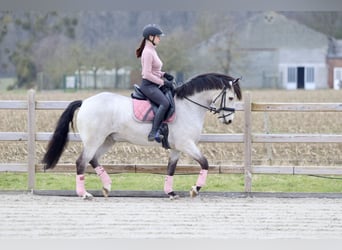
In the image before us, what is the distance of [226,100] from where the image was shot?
9539 millimetres

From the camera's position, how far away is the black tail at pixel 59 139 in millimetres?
9594

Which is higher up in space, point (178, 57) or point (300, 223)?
point (178, 57)

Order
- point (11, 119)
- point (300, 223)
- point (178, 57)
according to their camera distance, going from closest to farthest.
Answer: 1. point (300, 223)
2. point (11, 119)
3. point (178, 57)

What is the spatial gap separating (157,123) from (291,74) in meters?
55.6


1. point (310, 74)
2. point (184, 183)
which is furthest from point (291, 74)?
point (184, 183)

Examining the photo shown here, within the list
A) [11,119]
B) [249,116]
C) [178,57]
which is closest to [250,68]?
[178,57]

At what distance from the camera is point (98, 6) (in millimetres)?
4297

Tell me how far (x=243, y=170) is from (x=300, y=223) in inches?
92.3

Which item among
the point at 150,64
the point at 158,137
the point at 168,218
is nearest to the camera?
the point at 168,218

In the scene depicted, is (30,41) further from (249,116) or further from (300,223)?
(300,223)

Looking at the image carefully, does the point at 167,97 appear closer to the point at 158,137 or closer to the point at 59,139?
the point at 158,137

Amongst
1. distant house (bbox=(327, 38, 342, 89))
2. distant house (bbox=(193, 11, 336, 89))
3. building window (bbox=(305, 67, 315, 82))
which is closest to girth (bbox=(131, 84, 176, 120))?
distant house (bbox=(193, 11, 336, 89))

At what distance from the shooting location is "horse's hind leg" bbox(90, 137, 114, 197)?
31.4ft

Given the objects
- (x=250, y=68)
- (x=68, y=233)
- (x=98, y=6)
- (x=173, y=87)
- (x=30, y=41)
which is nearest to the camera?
(x=98, y=6)
